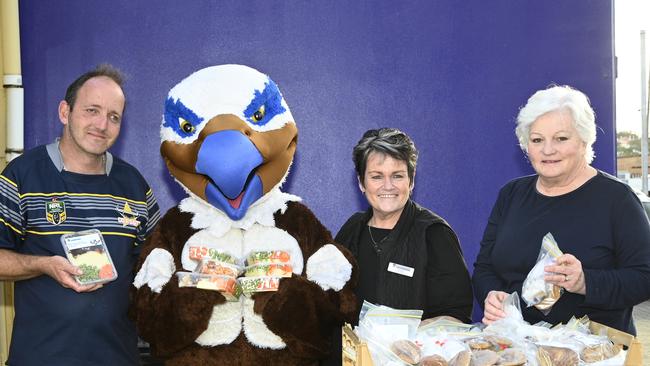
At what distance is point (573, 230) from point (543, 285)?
298 millimetres

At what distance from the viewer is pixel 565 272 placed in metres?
2.10

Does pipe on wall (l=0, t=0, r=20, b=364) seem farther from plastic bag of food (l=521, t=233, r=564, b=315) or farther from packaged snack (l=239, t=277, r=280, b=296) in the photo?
plastic bag of food (l=521, t=233, r=564, b=315)

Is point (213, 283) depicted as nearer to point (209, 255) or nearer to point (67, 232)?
point (209, 255)

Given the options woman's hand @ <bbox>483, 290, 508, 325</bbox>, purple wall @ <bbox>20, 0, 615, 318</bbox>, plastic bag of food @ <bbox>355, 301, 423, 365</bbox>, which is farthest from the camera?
purple wall @ <bbox>20, 0, 615, 318</bbox>

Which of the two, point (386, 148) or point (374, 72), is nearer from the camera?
point (386, 148)

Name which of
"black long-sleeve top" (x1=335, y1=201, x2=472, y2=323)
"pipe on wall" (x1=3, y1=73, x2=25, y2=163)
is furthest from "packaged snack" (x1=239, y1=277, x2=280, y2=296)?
"pipe on wall" (x1=3, y1=73, x2=25, y2=163)

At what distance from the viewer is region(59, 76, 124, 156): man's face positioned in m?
2.66

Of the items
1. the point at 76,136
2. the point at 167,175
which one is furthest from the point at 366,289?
the point at 167,175

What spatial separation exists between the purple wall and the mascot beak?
140 centimetres

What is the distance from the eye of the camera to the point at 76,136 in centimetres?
265

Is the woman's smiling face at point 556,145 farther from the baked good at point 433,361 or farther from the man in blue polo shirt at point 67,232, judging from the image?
the man in blue polo shirt at point 67,232

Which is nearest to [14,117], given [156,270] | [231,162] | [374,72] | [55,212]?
[55,212]

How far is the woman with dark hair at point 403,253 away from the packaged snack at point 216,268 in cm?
57

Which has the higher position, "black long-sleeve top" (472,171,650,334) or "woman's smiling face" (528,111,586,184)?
"woman's smiling face" (528,111,586,184)
